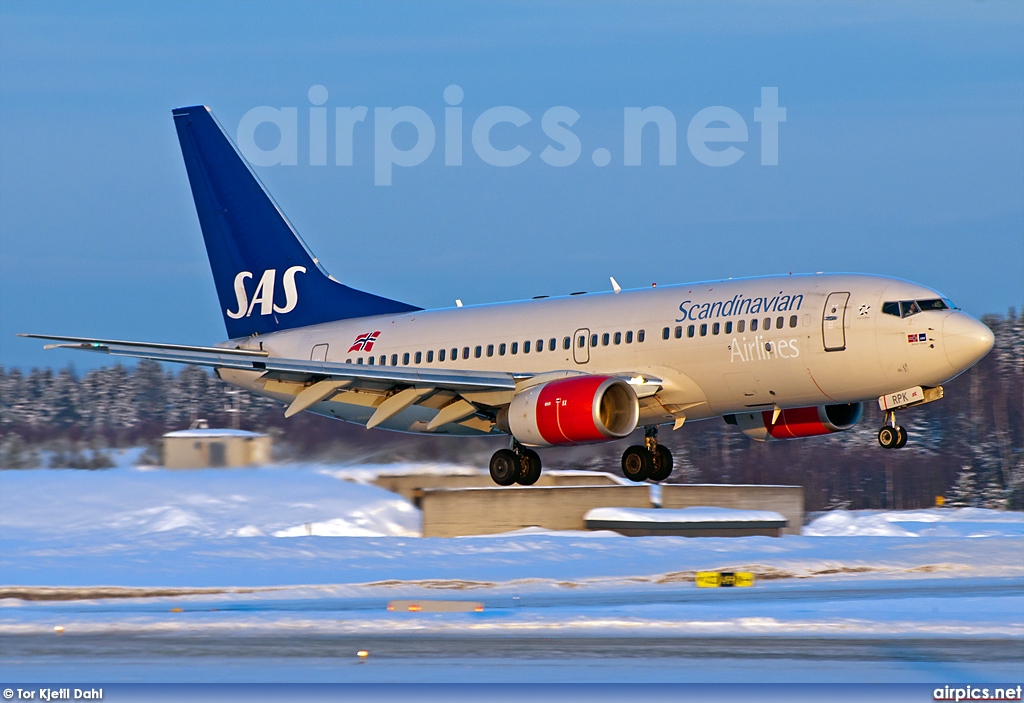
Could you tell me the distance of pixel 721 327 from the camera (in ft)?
111

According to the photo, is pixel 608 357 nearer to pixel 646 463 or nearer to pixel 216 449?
pixel 646 463

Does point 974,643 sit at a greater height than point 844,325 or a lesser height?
lesser

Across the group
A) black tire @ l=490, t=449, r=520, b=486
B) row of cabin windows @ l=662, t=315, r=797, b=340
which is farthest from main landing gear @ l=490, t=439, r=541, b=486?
row of cabin windows @ l=662, t=315, r=797, b=340

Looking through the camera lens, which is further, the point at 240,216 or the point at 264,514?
the point at 264,514

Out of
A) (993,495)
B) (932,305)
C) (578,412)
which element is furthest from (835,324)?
(993,495)

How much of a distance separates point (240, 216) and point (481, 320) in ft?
33.4

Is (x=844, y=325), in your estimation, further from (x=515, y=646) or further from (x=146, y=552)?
(x=146, y=552)

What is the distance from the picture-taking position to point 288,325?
43.5 meters

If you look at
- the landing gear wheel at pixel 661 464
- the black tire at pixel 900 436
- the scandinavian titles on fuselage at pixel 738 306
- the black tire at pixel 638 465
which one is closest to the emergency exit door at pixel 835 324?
the scandinavian titles on fuselage at pixel 738 306

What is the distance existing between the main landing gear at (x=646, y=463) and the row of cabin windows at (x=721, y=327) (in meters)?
3.81

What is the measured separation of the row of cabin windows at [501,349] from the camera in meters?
35.5

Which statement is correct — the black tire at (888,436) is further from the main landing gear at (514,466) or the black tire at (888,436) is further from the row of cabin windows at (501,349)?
the main landing gear at (514,466)

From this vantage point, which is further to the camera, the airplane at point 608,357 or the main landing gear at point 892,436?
the main landing gear at point 892,436

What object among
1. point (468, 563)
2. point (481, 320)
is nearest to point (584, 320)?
point (481, 320)
